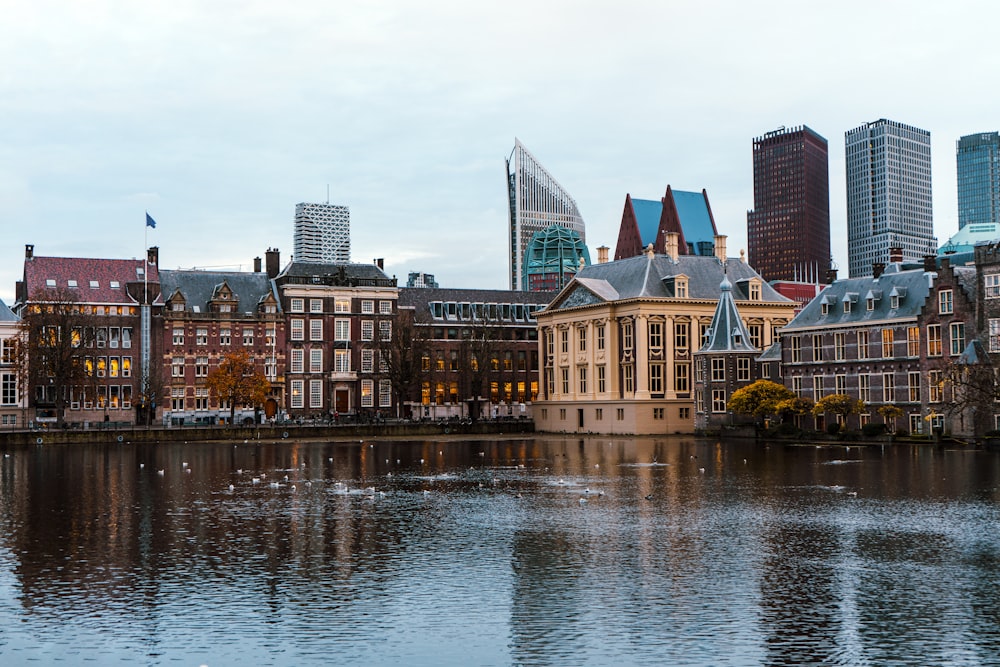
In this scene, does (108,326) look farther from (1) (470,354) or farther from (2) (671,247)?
(2) (671,247)

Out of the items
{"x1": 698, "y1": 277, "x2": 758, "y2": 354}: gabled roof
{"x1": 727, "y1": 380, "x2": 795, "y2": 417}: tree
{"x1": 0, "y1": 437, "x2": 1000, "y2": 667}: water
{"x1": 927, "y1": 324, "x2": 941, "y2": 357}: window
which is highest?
{"x1": 698, "y1": 277, "x2": 758, "y2": 354}: gabled roof

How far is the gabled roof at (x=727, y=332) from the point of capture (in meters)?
108

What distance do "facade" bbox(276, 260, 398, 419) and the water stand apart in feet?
274

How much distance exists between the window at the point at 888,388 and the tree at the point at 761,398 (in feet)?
25.9

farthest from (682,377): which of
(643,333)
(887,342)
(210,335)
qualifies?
(210,335)

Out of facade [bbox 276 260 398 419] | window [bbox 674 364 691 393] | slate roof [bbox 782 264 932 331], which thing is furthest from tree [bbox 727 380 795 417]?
facade [bbox 276 260 398 419]

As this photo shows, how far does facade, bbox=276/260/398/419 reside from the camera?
13688 cm

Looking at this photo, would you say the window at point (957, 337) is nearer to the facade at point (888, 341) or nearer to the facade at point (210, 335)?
the facade at point (888, 341)

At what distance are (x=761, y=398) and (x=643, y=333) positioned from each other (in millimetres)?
20007

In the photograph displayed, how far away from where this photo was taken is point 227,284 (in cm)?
13525

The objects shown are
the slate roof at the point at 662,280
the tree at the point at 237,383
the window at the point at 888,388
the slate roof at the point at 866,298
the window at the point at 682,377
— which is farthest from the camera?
the tree at the point at 237,383

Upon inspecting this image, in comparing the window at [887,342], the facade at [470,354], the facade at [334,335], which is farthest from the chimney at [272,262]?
the window at [887,342]

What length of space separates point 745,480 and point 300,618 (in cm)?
3311

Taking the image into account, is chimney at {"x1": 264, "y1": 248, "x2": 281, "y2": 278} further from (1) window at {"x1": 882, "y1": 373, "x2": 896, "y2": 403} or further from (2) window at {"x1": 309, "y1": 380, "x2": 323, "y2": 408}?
(1) window at {"x1": 882, "y1": 373, "x2": 896, "y2": 403}
